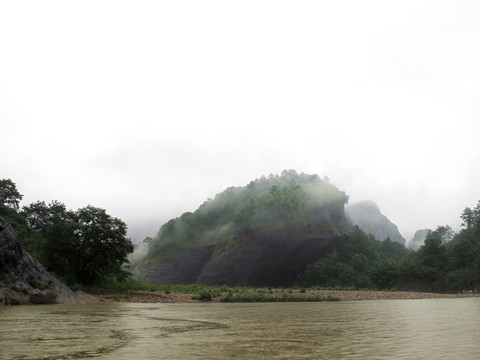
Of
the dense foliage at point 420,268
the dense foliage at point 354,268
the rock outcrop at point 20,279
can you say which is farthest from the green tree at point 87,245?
the dense foliage at point 420,268

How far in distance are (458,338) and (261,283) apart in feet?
310

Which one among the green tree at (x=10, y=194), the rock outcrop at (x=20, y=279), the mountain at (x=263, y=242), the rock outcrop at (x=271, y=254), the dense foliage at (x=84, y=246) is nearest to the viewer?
the rock outcrop at (x=20, y=279)

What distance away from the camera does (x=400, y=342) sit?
25.1 ft

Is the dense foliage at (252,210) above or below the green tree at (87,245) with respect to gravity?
above

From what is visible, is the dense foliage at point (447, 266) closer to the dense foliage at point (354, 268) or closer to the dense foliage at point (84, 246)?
the dense foliage at point (354, 268)

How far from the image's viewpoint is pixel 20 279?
26.6m

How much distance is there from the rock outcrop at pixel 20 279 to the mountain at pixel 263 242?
71089mm

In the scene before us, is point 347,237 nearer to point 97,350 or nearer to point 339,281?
point 339,281

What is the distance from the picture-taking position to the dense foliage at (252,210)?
10412cm

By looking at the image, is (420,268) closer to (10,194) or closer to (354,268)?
(354,268)

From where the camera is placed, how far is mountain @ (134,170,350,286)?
330ft

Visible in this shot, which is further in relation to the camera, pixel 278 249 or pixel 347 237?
pixel 347 237

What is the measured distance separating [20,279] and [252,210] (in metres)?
83.3

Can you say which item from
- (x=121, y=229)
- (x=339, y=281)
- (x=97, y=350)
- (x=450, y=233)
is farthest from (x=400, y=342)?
(x=450, y=233)
